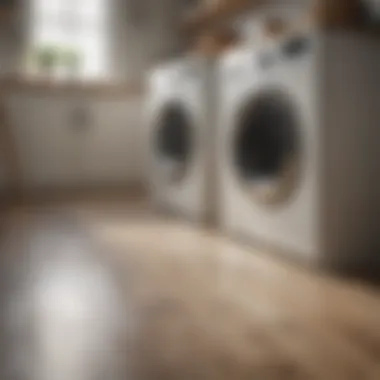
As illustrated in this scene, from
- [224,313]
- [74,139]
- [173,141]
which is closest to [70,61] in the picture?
[74,139]

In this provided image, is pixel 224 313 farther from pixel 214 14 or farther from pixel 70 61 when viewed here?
pixel 70 61

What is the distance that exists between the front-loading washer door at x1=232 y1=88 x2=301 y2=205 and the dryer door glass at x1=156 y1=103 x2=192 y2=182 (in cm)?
50

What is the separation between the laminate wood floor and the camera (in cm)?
103

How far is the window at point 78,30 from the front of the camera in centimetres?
394

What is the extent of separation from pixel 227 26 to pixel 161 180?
1.01m

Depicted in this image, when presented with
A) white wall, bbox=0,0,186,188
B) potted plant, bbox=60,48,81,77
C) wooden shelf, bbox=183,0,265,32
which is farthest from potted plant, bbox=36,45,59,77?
wooden shelf, bbox=183,0,265,32

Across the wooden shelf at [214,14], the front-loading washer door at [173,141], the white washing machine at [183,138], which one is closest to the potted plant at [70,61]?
the wooden shelf at [214,14]

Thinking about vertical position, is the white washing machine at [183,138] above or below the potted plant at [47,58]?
below

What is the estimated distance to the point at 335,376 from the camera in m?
0.98

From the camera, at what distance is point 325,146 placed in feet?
5.56

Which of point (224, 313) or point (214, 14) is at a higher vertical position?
point (214, 14)

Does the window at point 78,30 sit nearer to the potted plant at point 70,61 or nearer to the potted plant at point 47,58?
the potted plant at point 70,61

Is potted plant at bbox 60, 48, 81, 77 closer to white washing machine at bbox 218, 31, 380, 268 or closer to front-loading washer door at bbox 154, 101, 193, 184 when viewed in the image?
front-loading washer door at bbox 154, 101, 193, 184

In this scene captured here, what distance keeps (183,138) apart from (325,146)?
1.13 m
